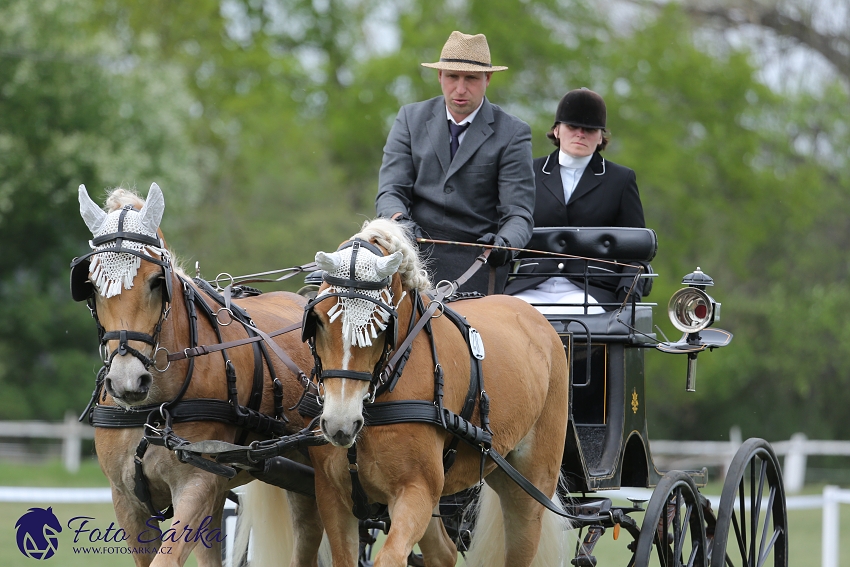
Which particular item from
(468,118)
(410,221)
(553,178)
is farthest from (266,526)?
(553,178)

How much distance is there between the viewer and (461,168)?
194 inches

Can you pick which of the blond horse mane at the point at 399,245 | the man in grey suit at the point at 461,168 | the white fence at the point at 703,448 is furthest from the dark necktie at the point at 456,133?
the white fence at the point at 703,448

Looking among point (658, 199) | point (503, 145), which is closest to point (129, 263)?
point (503, 145)

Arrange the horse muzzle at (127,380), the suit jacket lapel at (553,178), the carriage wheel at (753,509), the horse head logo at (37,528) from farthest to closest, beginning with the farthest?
the suit jacket lapel at (553,178), the carriage wheel at (753,509), the horse head logo at (37,528), the horse muzzle at (127,380)

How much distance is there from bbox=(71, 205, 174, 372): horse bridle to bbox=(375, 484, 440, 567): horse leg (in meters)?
0.94

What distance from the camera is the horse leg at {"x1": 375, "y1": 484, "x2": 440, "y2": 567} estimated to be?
135 inches

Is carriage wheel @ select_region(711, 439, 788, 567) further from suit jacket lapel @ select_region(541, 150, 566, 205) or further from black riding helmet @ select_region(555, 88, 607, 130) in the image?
black riding helmet @ select_region(555, 88, 607, 130)

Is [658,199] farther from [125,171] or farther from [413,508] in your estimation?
[413,508]

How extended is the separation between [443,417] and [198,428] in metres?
0.91

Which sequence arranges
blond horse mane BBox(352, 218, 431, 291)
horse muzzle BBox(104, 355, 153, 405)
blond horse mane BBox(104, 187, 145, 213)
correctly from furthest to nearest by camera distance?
1. blond horse mane BBox(104, 187, 145, 213)
2. blond horse mane BBox(352, 218, 431, 291)
3. horse muzzle BBox(104, 355, 153, 405)

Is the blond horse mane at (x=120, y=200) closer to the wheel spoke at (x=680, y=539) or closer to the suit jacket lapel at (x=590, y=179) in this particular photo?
the suit jacket lapel at (x=590, y=179)

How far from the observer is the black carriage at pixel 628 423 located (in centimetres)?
483

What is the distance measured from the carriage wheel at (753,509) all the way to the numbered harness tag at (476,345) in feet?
5.26

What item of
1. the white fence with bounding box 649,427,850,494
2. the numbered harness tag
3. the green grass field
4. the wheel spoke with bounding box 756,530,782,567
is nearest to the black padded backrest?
the numbered harness tag
